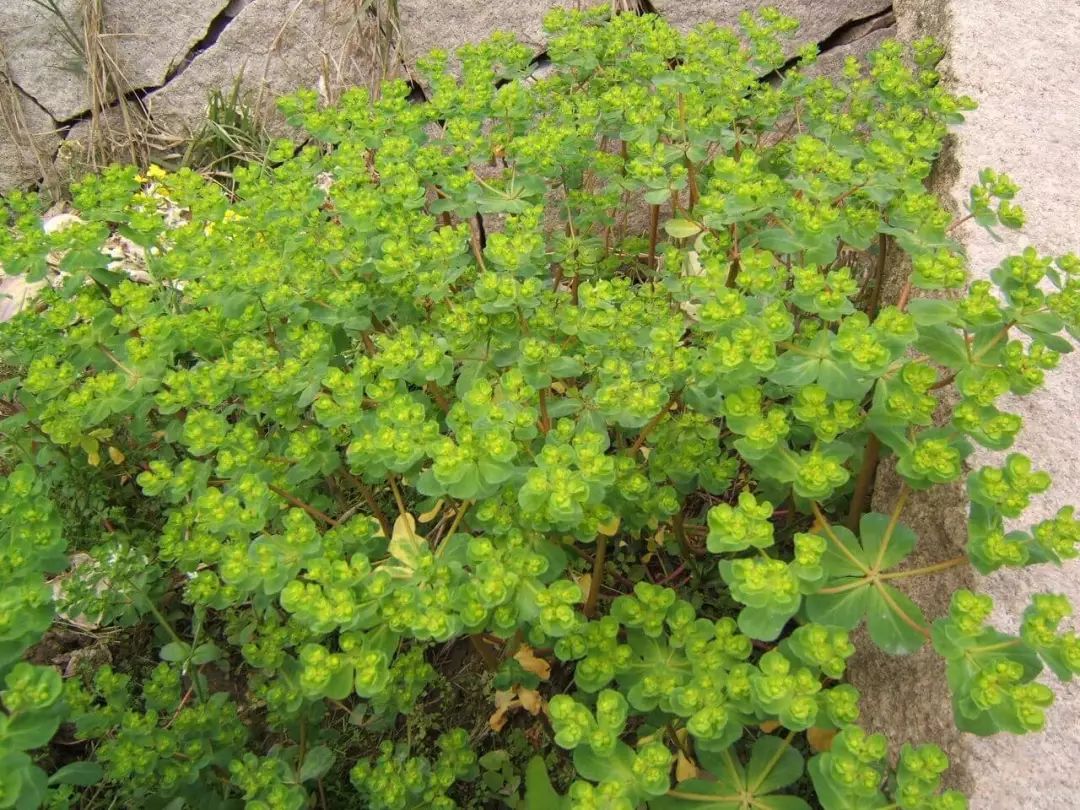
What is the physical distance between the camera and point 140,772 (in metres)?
2.09

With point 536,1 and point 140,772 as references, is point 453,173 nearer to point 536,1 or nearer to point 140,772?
point 140,772

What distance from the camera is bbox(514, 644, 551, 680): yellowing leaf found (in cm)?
234

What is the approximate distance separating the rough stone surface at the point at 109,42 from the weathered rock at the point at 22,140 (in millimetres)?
96

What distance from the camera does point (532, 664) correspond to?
235 centimetres

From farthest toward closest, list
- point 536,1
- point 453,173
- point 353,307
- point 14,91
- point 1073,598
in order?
point 14,91 < point 536,1 < point 453,173 < point 353,307 < point 1073,598

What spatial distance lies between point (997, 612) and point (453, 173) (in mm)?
1903

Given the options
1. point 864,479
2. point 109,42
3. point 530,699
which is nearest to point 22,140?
→ point 109,42

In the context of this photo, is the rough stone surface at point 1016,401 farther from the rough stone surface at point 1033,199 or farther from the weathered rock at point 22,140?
the weathered rock at point 22,140

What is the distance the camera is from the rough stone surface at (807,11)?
3.95 metres

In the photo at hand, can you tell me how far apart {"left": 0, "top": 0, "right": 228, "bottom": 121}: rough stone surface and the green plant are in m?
2.68

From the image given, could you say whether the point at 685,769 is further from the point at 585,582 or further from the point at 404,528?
the point at 404,528

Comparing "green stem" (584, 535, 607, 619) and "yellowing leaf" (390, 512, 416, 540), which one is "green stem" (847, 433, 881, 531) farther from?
"yellowing leaf" (390, 512, 416, 540)

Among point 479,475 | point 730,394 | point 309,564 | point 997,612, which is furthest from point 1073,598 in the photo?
point 309,564

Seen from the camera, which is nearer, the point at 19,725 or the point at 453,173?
the point at 19,725
